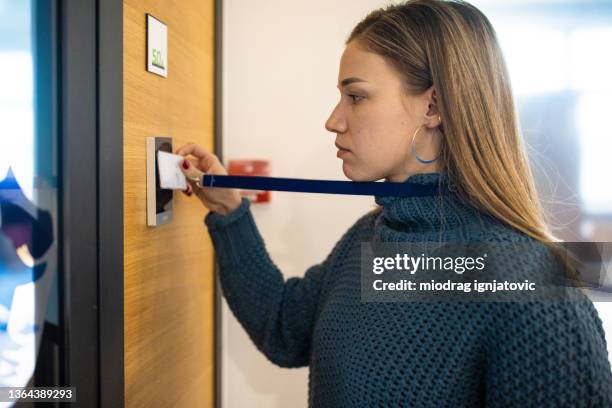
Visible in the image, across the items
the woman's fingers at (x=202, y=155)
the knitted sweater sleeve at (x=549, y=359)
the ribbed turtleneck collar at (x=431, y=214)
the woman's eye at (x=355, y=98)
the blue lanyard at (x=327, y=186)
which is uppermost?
the woman's eye at (x=355, y=98)

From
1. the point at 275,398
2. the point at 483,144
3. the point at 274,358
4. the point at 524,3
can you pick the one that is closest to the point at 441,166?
the point at 483,144

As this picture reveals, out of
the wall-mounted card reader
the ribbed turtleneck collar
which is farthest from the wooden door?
the ribbed turtleneck collar

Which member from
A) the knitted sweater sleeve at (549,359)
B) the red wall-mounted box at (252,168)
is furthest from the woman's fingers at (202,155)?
the knitted sweater sleeve at (549,359)

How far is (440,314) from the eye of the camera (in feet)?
2.65

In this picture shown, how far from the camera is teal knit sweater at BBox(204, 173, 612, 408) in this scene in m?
0.72

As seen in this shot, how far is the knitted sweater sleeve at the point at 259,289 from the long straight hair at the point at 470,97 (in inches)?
13.7

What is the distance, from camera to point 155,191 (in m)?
0.91

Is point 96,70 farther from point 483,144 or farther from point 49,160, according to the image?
point 483,144

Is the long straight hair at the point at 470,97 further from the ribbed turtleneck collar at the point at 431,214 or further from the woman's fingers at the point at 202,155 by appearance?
the woman's fingers at the point at 202,155

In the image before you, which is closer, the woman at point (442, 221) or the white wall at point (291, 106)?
the woman at point (442, 221)

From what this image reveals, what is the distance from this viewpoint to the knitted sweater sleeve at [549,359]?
2.33 ft

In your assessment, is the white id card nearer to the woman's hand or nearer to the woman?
the woman's hand

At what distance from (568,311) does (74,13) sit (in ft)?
2.42

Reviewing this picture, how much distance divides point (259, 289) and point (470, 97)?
0.52 m
